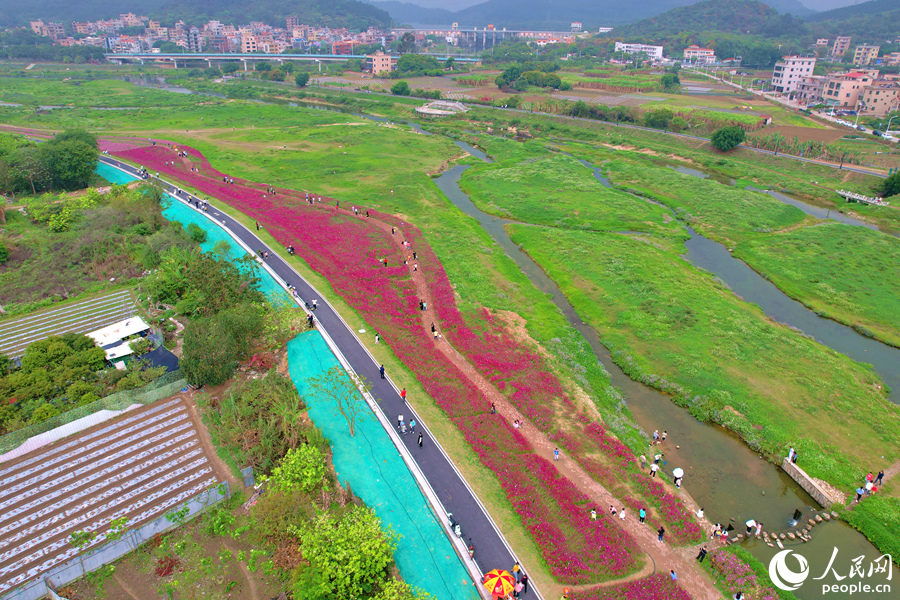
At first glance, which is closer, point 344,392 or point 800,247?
point 344,392

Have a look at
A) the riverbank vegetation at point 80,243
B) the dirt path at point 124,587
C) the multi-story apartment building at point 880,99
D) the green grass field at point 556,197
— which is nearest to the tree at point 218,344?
the dirt path at point 124,587

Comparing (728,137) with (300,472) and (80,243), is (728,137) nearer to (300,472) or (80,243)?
(300,472)

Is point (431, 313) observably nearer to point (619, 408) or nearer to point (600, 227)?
point (619, 408)

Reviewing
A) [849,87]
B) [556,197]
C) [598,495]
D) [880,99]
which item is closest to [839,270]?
[556,197]

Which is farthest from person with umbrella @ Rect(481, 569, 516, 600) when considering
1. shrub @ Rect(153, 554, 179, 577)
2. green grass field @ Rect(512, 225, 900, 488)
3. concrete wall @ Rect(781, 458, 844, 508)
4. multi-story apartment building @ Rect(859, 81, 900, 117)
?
multi-story apartment building @ Rect(859, 81, 900, 117)

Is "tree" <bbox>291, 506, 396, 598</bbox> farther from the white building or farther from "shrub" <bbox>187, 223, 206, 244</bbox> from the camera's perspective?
the white building

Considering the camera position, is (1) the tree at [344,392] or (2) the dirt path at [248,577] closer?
(2) the dirt path at [248,577]

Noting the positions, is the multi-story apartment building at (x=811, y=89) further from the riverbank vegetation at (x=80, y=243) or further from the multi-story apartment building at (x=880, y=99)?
the riverbank vegetation at (x=80, y=243)
